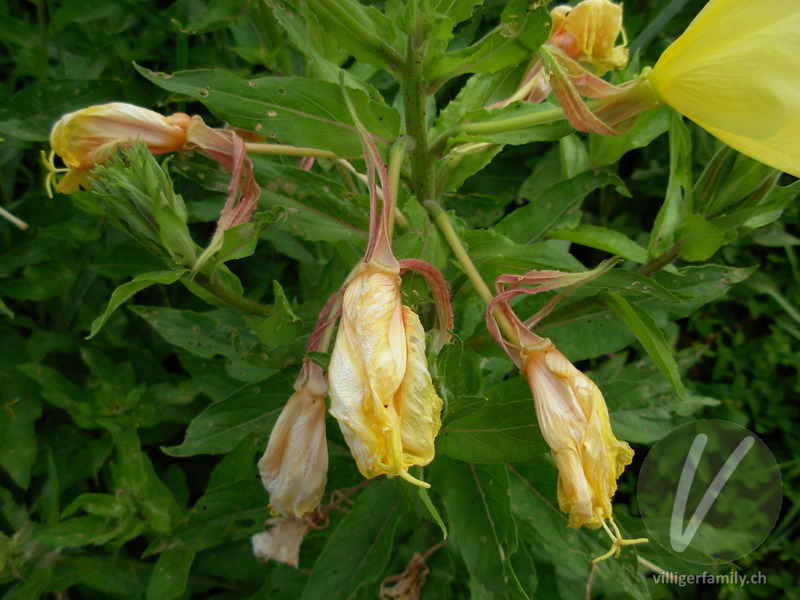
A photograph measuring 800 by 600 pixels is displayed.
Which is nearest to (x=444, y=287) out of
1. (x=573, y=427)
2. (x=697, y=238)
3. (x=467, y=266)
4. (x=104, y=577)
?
(x=467, y=266)

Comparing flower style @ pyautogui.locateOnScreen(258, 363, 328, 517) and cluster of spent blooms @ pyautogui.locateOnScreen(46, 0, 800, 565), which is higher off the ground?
cluster of spent blooms @ pyautogui.locateOnScreen(46, 0, 800, 565)

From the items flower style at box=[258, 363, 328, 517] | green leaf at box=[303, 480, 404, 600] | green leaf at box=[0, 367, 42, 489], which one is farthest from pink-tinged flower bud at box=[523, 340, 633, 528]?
green leaf at box=[0, 367, 42, 489]

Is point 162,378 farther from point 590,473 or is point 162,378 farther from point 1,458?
point 590,473

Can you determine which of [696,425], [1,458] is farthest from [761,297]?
[1,458]

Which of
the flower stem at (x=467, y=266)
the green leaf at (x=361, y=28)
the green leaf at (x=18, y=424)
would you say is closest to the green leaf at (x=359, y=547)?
the flower stem at (x=467, y=266)

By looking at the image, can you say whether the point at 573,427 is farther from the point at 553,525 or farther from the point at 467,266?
the point at 553,525

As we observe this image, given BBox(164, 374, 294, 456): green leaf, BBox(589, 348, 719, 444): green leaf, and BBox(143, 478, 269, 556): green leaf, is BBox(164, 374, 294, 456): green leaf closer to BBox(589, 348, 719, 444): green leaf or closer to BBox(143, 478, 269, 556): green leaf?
BBox(143, 478, 269, 556): green leaf

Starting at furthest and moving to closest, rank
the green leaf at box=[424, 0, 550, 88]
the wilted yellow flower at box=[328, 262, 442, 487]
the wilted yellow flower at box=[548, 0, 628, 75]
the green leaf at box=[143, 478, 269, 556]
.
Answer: the green leaf at box=[143, 478, 269, 556] → the wilted yellow flower at box=[548, 0, 628, 75] → the green leaf at box=[424, 0, 550, 88] → the wilted yellow flower at box=[328, 262, 442, 487]
